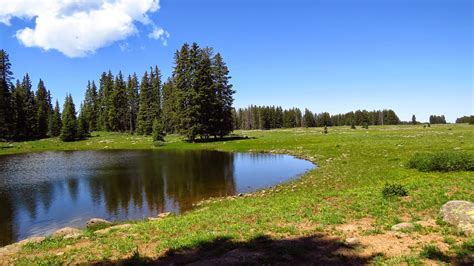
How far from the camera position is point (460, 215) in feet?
40.4

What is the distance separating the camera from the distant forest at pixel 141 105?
241 feet

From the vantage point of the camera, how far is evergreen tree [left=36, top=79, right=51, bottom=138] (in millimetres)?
101162

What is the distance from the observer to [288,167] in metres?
38.3

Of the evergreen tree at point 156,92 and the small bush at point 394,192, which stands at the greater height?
the evergreen tree at point 156,92

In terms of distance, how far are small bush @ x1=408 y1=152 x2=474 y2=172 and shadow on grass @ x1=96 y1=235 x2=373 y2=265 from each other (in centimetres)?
1779

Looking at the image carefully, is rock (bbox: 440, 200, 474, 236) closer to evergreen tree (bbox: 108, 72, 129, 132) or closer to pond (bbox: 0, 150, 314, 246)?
pond (bbox: 0, 150, 314, 246)

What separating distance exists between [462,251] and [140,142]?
77.2 m

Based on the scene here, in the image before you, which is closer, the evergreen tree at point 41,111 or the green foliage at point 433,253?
the green foliage at point 433,253

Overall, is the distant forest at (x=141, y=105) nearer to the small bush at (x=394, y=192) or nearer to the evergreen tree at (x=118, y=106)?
the evergreen tree at (x=118, y=106)

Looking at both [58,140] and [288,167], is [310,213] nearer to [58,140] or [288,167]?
[288,167]

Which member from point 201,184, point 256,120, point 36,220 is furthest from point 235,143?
point 256,120

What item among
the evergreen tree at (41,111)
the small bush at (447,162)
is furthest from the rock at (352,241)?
the evergreen tree at (41,111)

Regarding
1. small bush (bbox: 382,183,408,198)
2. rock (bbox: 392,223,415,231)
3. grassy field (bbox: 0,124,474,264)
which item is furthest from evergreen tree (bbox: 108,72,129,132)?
rock (bbox: 392,223,415,231)

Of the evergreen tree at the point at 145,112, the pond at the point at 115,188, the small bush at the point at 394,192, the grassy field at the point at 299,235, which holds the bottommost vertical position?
the pond at the point at 115,188
